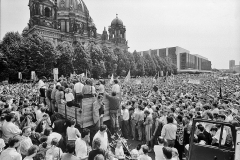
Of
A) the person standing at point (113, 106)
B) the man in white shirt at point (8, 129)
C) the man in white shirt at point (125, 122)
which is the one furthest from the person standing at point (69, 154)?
the man in white shirt at point (125, 122)

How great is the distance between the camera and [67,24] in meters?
68.0

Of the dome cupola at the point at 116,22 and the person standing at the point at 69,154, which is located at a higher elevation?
the dome cupola at the point at 116,22

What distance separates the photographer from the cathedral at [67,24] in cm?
5081

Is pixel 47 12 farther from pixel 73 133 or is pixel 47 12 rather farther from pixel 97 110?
pixel 73 133

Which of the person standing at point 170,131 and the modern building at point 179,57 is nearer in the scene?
the person standing at point 170,131

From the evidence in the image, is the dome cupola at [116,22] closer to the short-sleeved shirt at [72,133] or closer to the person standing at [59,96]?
the person standing at [59,96]

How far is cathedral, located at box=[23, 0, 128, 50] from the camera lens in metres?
50.8

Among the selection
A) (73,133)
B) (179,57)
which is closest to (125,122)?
(73,133)

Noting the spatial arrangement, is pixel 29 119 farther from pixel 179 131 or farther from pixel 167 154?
pixel 179 131

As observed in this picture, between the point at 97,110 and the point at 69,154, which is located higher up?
the point at 97,110

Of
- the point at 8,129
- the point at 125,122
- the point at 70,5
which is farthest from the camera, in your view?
the point at 70,5

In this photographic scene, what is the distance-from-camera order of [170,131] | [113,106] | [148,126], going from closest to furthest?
[170,131] → [113,106] → [148,126]

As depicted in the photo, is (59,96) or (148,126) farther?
(148,126)

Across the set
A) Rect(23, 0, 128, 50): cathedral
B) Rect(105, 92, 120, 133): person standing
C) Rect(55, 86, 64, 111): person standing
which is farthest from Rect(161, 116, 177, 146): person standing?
Rect(23, 0, 128, 50): cathedral
